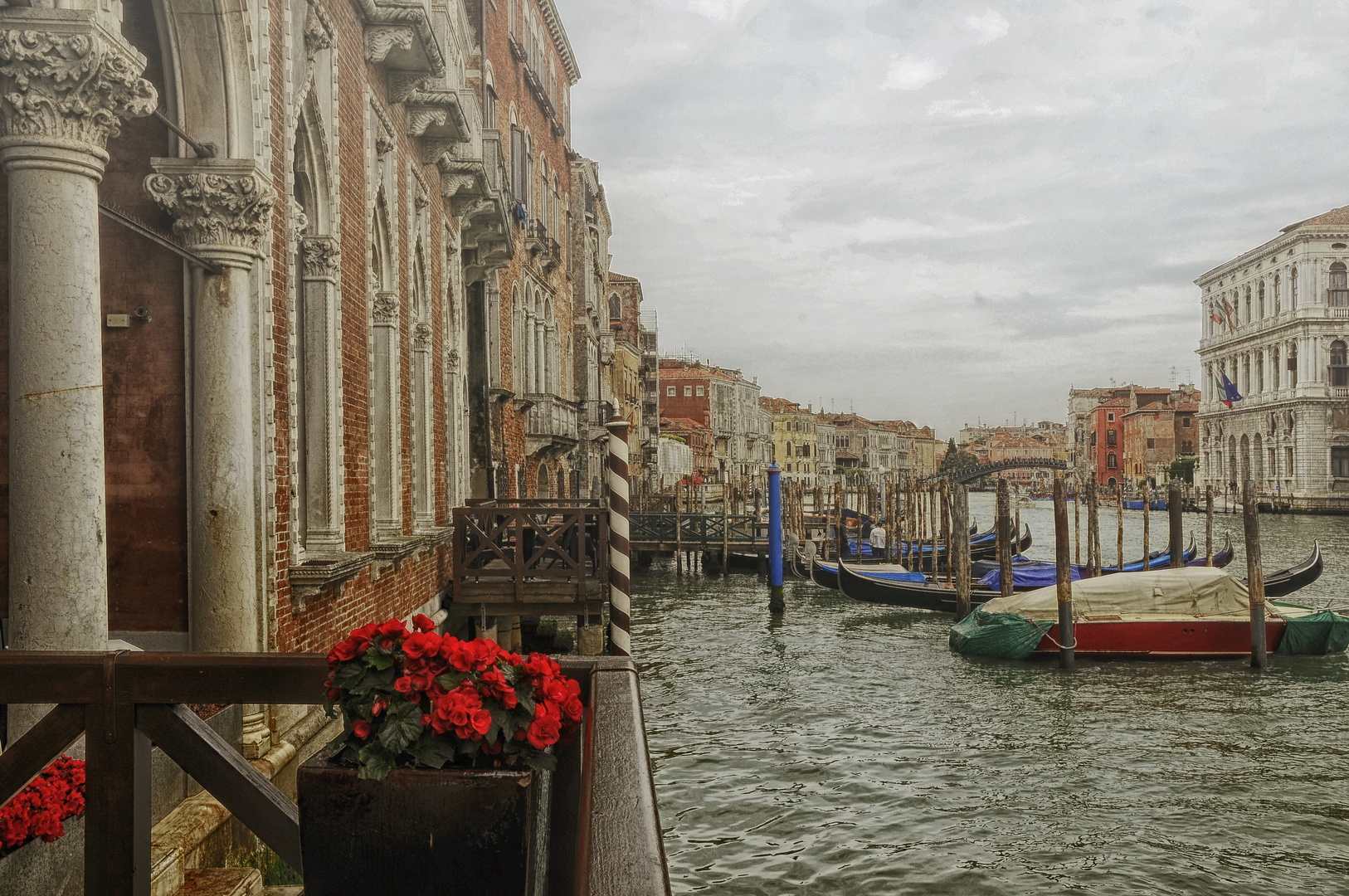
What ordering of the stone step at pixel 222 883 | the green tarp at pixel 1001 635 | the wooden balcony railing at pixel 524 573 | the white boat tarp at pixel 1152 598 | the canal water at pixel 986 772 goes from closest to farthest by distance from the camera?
the stone step at pixel 222 883 < the canal water at pixel 986 772 < the wooden balcony railing at pixel 524 573 < the green tarp at pixel 1001 635 < the white boat tarp at pixel 1152 598

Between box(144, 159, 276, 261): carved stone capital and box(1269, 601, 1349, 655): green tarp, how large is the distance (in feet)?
42.3

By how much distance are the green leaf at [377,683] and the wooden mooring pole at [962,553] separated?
1462 cm

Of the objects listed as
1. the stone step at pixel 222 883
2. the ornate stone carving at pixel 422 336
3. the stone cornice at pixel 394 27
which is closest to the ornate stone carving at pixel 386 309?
the ornate stone carving at pixel 422 336

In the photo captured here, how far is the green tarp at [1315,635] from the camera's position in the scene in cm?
1298

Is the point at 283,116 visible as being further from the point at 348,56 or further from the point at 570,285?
the point at 570,285

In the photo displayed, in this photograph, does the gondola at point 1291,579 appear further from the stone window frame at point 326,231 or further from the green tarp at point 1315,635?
the stone window frame at point 326,231

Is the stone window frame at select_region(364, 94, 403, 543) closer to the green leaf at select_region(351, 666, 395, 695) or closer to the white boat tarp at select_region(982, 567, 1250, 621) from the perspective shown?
the green leaf at select_region(351, 666, 395, 695)

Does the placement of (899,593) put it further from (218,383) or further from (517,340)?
(218,383)

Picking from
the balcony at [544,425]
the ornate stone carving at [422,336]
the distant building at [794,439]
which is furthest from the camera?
the distant building at [794,439]

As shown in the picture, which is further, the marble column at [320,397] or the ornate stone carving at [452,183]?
the ornate stone carving at [452,183]

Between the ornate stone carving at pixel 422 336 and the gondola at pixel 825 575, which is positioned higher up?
the ornate stone carving at pixel 422 336

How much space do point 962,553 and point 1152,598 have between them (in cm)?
318

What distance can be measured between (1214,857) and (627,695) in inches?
247

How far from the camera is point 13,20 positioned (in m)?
3.16
